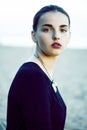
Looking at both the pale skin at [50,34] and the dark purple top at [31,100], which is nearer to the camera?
the dark purple top at [31,100]

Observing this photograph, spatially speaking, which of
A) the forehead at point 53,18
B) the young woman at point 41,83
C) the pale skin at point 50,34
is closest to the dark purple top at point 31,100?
the young woman at point 41,83

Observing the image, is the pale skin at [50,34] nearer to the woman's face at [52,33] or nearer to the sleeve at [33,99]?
the woman's face at [52,33]

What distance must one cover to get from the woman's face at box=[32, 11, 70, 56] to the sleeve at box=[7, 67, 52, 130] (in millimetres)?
180

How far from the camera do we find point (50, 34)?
6.47ft

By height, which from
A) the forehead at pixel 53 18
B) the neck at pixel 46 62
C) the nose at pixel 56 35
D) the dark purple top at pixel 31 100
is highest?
the forehead at pixel 53 18

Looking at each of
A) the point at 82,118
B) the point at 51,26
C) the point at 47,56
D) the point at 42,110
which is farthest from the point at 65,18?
the point at 82,118

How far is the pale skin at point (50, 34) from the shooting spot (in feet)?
6.45

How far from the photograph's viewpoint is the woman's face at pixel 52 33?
1.96 m

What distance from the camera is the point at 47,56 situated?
2.04 m

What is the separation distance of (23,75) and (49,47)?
23 centimetres

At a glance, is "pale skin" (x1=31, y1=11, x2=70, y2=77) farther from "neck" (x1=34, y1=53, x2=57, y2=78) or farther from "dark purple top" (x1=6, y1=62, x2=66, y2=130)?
"dark purple top" (x1=6, y1=62, x2=66, y2=130)

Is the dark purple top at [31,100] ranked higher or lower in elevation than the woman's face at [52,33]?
lower

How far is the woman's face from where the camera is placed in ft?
6.44

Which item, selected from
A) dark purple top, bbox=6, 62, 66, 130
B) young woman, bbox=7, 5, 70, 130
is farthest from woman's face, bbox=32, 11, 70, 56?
dark purple top, bbox=6, 62, 66, 130
